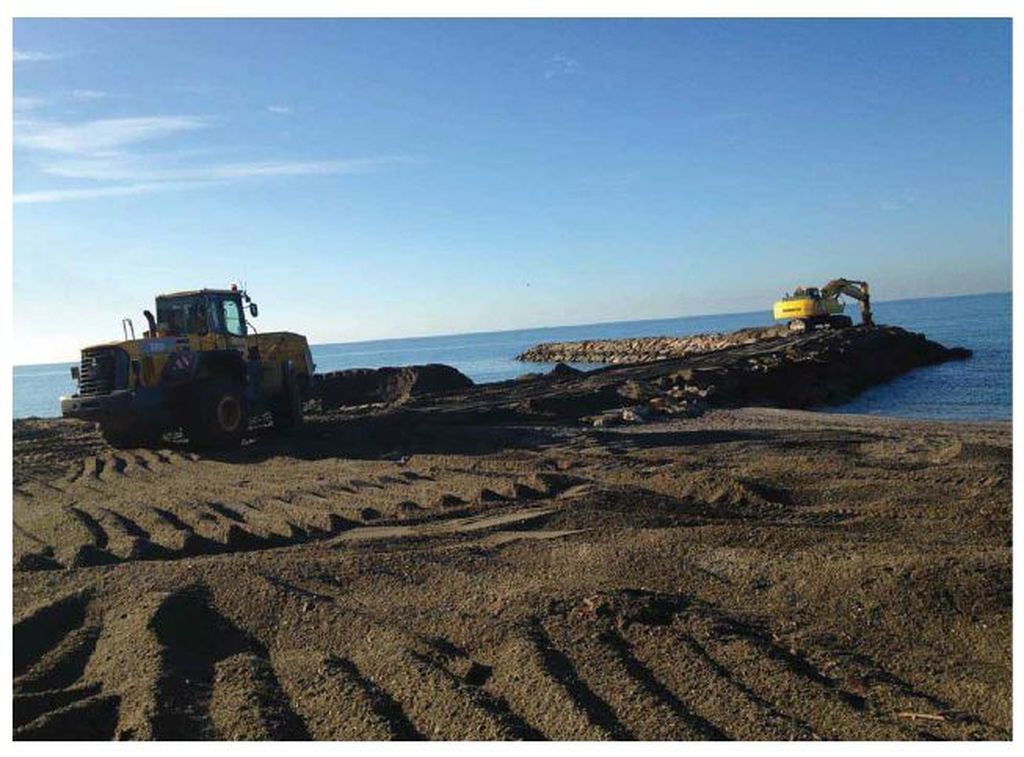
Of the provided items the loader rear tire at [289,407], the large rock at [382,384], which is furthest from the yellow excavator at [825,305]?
the loader rear tire at [289,407]

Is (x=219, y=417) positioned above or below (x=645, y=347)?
above

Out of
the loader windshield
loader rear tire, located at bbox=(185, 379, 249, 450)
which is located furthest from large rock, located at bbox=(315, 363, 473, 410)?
loader rear tire, located at bbox=(185, 379, 249, 450)

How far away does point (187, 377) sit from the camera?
1393 centimetres

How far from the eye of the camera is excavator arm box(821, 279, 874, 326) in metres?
41.3

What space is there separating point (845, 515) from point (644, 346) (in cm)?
5054

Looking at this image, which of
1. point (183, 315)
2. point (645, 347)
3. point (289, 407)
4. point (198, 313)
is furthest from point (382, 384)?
point (645, 347)

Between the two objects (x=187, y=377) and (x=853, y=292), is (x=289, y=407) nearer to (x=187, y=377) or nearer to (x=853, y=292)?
(x=187, y=377)

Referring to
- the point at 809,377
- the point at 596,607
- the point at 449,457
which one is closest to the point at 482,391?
the point at 809,377

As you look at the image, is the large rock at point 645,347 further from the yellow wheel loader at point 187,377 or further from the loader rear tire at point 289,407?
the yellow wheel loader at point 187,377

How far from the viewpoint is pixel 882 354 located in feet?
106

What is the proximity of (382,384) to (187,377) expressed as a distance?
1388 cm

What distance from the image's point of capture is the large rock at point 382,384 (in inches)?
1036

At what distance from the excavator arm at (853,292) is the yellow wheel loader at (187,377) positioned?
33.1 metres

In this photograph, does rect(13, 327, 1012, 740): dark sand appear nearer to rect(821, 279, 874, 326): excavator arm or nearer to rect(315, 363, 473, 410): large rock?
rect(315, 363, 473, 410): large rock
